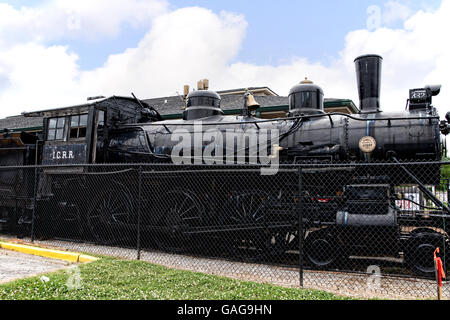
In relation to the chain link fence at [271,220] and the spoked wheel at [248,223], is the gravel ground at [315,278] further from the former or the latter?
the spoked wheel at [248,223]

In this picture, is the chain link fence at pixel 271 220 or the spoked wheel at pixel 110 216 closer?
the chain link fence at pixel 271 220

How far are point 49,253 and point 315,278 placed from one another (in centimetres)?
453

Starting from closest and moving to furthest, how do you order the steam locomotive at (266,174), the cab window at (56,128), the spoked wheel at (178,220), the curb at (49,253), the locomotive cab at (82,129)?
1. the steam locomotive at (266,174)
2. the curb at (49,253)
3. the spoked wheel at (178,220)
4. the locomotive cab at (82,129)
5. the cab window at (56,128)

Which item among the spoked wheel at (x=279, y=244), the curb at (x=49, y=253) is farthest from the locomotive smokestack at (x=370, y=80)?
the curb at (x=49, y=253)

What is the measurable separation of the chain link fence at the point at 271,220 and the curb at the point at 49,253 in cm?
32

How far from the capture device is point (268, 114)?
12562 mm

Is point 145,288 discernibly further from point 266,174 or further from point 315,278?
point 266,174

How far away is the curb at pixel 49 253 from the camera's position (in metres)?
5.83

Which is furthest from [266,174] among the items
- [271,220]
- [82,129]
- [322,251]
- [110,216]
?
[82,129]

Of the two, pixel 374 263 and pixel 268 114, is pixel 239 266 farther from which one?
pixel 268 114

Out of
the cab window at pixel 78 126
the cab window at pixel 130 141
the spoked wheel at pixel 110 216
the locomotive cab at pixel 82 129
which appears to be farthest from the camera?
the cab window at pixel 78 126

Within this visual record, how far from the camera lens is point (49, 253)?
245 inches

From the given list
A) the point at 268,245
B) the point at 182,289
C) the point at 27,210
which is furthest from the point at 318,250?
the point at 27,210

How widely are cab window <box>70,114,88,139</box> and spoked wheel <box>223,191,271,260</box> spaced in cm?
373
